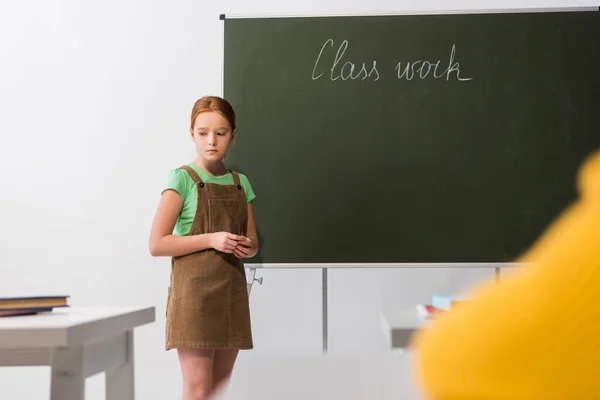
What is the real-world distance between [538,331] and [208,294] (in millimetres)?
1814

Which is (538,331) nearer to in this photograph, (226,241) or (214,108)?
(226,241)

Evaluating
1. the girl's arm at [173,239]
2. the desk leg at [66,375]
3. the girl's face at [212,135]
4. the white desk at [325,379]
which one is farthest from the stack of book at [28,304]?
the white desk at [325,379]

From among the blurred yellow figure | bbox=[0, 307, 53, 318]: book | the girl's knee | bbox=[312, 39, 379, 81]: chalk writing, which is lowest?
the girl's knee

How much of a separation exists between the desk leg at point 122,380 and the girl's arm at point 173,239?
1.12 ft

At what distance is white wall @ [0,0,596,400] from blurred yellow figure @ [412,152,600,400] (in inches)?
121

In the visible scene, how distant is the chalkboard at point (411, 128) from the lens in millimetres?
2766

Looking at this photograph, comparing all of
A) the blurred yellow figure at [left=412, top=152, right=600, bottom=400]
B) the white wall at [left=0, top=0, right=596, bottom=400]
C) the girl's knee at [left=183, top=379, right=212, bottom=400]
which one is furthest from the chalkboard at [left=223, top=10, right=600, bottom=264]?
the blurred yellow figure at [left=412, top=152, right=600, bottom=400]

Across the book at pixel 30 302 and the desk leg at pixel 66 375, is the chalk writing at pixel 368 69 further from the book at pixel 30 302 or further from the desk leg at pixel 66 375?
the desk leg at pixel 66 375

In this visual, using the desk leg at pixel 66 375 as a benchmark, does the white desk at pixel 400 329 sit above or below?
above

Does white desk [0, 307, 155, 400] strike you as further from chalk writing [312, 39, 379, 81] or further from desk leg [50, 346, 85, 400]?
chalk writing [312, 39, 379, 81]

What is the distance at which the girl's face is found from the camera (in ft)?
7.06

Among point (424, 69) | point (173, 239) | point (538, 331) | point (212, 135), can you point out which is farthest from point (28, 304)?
point (424, 69)

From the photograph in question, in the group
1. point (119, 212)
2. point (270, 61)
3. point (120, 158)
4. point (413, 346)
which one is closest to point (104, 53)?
point (120, 158)

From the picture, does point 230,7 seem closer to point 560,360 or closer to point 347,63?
point 347,63
